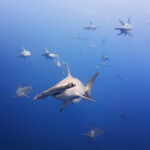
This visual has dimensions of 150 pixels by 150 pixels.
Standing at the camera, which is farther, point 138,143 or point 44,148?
point 138,143

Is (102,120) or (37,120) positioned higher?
(37,120)

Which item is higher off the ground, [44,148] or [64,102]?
[64,102]

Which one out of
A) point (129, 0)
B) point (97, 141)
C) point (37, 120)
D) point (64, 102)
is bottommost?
point (97, 141)

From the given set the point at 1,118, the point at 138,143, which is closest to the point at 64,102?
the point at 1,118

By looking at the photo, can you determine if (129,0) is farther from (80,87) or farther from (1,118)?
(80,87)

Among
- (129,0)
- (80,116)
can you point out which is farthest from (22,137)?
(129,0)

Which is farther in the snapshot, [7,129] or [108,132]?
[108,132]

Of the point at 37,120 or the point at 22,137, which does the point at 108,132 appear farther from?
the point at 22,137

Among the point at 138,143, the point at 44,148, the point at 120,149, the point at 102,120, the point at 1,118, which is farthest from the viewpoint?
the point at 102,120

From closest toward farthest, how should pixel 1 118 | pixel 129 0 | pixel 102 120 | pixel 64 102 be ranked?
pixel 64 102 → pixel 1 118 → pixel 102 120 → pixel 129 0
